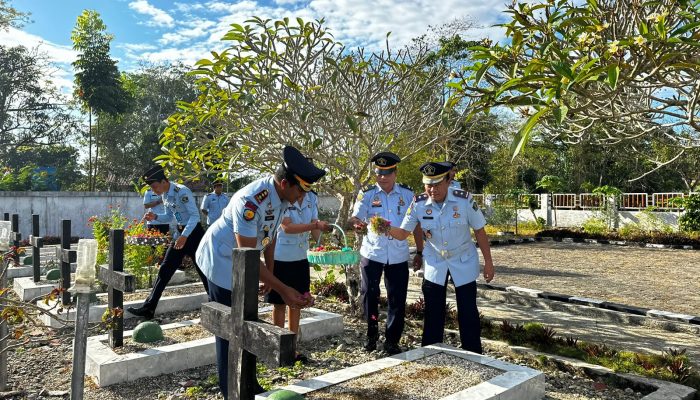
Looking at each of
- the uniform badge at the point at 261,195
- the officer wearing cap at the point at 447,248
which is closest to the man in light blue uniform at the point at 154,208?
the officer wearing cap at the point at 447,248

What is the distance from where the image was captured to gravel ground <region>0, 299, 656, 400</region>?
420 centimetres

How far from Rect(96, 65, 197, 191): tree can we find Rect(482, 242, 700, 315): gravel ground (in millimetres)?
24678

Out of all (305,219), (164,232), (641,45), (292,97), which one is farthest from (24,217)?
(641,45)

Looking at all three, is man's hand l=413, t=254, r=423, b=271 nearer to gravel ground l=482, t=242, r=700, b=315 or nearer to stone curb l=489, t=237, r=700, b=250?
gravel ground l=482, t=242, r=700, b=315

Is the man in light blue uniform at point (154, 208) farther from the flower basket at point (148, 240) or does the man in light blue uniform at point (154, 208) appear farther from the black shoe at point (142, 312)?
the black shoe at point (142, 312)

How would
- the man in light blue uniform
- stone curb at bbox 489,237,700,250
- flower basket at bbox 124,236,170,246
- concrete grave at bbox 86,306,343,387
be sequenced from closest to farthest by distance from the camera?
concrete grave at bbox 86,306,343,387 → flower basket at bbox 124,236,170,246 → the man in light blue uniform → stone curb at bbox 489,237,700,250

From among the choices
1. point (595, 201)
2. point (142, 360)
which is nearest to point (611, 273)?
point (142, 360)

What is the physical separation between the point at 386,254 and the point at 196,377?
7.01ft

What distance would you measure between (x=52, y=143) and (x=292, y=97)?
26467 mm

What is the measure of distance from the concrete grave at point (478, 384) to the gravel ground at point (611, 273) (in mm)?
4669

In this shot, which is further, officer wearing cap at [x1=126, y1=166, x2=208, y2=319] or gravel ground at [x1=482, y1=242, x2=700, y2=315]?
gravel ground at [x1=482, y1=242, x2=700, y2=315]

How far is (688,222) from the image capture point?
1911 cm

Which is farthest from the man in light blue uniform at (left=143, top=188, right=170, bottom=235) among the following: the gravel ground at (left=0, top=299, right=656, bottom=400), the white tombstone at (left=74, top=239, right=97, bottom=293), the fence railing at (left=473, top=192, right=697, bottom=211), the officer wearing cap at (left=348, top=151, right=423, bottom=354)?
the fence railing at (left=473, top=192, right=697, bottom=211)

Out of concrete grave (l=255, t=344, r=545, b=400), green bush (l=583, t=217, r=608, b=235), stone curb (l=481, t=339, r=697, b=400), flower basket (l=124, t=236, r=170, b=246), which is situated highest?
flower basket (l=124, t=236, r=170, b=246)
